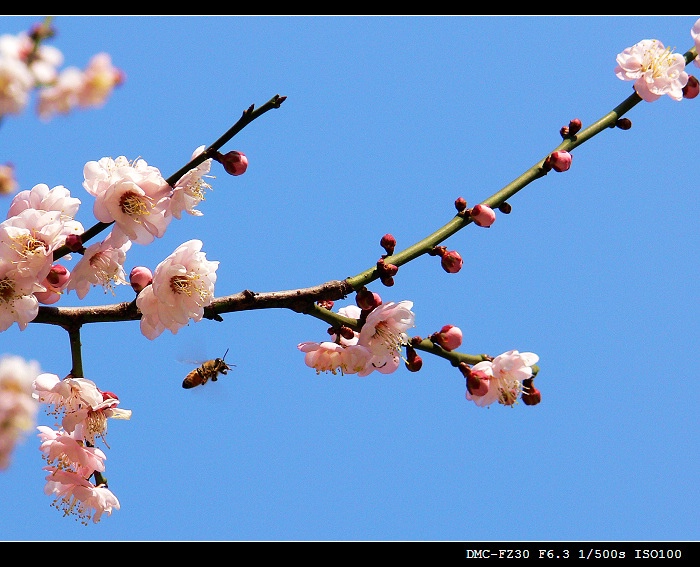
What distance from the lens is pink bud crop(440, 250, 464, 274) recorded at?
2.88 metres

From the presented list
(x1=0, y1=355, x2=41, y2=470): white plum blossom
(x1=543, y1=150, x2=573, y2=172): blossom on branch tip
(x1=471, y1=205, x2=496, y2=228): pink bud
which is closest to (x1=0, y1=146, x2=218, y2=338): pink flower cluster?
(x1=0, y1=355, x2=41, y2=470): white plum blossom

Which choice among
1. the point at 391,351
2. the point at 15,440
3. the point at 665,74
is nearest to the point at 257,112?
the point at 391,351

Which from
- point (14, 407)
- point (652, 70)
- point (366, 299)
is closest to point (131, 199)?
point (366, 299)

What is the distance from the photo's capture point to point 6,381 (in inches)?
72.5

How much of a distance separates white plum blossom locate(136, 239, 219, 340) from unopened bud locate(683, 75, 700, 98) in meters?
2.65

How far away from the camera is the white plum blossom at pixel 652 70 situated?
3.57 metres

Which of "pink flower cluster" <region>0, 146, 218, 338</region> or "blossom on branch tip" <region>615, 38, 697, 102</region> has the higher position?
"blossom on branch tip" <region>615, 38, 697, 102</region>

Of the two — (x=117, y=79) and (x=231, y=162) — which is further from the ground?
(x=117, y=79)

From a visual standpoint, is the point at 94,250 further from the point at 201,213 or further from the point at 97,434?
the point at 97,434

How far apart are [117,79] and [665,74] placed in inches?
114

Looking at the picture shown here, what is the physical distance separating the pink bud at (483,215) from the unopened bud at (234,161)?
3.08ft

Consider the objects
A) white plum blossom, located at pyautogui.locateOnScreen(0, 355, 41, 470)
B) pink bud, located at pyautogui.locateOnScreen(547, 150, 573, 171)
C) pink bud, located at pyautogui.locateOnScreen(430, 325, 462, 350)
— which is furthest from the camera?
pink bud, located at pyautogui.locateOnScreen(547, 150, 573, 171)

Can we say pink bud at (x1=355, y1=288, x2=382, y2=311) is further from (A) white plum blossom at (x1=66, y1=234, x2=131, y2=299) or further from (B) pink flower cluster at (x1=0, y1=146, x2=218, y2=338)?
(A) white plum blossom at (x1=66, y1=234, x2=131, y2=299)

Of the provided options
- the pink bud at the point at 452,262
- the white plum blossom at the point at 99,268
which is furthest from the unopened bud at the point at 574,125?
the white plum blossom at the point at 99,268
